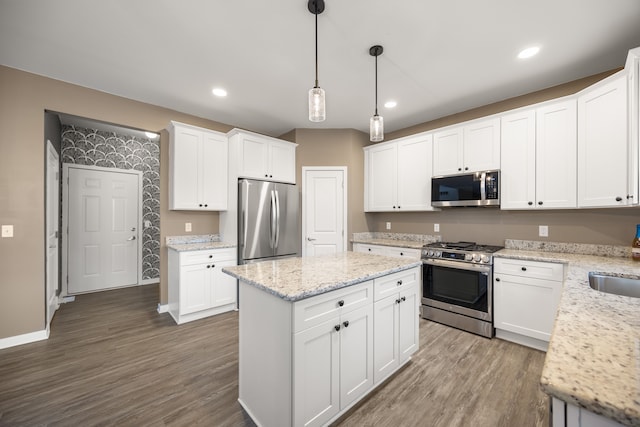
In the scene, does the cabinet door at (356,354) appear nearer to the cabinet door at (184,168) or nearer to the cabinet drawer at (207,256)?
the cabinet drawer at (207,256)

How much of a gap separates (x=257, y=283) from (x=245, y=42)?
201cm

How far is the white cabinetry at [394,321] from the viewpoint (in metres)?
1.93

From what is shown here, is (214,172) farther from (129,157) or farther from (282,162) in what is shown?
(129,157)

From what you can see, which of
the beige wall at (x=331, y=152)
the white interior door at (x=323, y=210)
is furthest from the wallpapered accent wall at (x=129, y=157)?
the white interior door at (x=323, y=210)

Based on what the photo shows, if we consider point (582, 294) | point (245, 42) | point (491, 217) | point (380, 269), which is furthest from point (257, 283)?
point (491, 217)

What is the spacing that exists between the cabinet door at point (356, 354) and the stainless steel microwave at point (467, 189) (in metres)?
2.22

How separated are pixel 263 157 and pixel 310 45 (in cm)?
196

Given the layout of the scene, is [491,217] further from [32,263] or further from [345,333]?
[32,263]

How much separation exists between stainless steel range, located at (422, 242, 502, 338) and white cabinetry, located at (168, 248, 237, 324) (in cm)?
259

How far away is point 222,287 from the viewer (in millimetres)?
3539

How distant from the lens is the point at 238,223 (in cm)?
361

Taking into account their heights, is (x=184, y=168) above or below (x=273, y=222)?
above

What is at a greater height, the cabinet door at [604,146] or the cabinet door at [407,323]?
the cabinet door at [604,146]

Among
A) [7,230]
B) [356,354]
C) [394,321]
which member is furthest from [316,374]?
[7,230]
